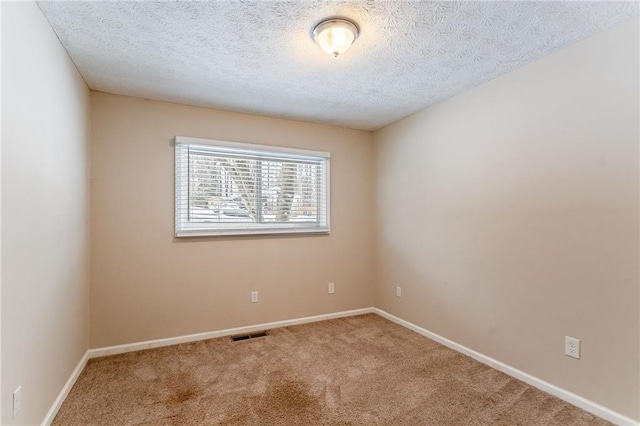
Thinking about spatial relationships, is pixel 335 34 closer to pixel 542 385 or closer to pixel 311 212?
pixel 311 212

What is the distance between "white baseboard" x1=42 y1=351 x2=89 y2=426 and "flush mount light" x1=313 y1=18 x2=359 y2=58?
267cm

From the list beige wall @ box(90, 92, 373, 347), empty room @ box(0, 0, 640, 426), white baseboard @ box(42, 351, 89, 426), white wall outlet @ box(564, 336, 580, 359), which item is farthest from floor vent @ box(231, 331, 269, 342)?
white wall outlet @ box(564, 336, 580, 359)

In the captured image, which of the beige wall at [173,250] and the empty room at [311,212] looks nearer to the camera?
the empty room at [311,212]

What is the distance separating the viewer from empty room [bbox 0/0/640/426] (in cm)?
179

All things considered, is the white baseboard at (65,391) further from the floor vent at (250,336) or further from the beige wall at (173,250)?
the floor vent at (250,336)

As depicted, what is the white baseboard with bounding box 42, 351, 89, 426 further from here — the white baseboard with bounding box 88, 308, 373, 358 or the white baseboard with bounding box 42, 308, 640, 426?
the white baseboard with bounding box 88, 308, 373, 358

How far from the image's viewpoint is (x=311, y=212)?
12.4 feet

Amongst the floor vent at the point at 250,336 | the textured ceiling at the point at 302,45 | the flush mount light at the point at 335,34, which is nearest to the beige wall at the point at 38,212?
the textured ceiling at the point at 302,45

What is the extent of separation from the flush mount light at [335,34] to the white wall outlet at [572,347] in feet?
7.68

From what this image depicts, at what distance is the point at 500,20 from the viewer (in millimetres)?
1832

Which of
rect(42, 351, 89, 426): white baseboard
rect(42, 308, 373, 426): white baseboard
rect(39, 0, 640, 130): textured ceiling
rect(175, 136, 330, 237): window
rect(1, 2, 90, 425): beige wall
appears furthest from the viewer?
rect(175, 136, 330, 237): window

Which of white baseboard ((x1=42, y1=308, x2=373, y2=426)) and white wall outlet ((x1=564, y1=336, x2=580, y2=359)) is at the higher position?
white wall outlet ((x1=564, y1=336, x2=580, y2=359))

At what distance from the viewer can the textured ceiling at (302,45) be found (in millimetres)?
1738

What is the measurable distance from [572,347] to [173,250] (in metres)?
3.22
